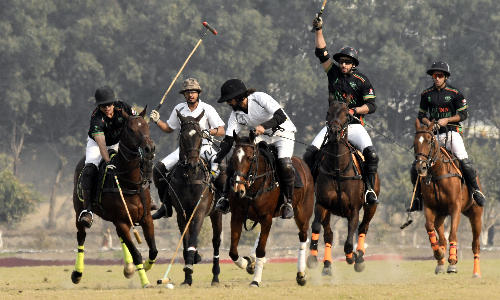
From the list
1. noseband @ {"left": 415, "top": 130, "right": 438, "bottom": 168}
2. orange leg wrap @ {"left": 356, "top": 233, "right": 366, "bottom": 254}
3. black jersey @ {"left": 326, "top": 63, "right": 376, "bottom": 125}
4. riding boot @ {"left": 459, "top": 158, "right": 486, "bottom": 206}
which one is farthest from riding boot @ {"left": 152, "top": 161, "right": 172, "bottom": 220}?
riding boot @ {"left": 459, "top": 158, "right": 486, "bottom": 206}

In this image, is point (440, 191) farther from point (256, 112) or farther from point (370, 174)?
point (256, 112)

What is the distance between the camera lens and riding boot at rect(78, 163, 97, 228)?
15.2 meters

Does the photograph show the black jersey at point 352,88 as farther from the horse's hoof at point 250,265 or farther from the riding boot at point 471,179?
the horse's hoof at point 250,265

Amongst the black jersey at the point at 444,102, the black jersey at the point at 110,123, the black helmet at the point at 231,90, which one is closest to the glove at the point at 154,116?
the black jersey at the point at 110,123

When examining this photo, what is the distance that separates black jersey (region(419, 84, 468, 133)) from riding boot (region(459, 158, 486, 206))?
80cm

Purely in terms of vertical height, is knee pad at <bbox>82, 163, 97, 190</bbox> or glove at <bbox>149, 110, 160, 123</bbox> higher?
glove at <bbox>149, 110, 160, 123</bbox>

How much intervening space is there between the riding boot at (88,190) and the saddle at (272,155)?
2930 mm

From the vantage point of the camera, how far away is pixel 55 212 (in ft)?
204

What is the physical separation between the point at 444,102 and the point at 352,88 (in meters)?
2.47

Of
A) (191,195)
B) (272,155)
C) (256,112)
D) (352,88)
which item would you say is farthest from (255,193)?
(352,88)

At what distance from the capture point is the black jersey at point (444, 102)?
18297 mm

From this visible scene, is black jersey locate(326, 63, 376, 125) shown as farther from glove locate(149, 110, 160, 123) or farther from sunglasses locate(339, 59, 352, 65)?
glove locate(149, 110, 160, 123)

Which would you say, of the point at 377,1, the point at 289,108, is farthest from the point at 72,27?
the point at 377,1

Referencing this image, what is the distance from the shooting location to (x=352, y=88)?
16.9 m
